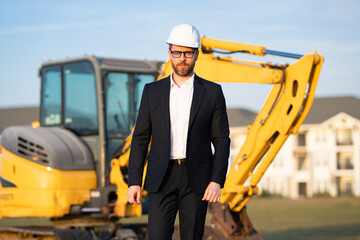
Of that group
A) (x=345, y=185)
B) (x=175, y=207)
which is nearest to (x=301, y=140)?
(x=345, y=185)

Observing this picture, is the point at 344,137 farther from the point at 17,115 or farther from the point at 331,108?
the point at 17,115

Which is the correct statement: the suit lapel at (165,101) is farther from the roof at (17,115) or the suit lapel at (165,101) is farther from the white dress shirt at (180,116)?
the roof at (17,115)

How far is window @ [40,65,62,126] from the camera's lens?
11.3 meters

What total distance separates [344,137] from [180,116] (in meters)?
58.3

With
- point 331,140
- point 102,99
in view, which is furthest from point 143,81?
point 331,140

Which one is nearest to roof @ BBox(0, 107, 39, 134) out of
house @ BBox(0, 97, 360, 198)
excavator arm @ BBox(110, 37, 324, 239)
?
house @ BBox(0, 97, 360, 198)

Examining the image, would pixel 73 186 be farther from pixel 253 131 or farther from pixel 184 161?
pixel 184 161

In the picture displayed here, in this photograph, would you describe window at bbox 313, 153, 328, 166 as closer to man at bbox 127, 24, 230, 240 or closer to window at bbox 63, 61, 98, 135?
window at bbox 63, 61, 98, 135

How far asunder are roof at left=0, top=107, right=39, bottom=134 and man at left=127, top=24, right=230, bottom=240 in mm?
55436

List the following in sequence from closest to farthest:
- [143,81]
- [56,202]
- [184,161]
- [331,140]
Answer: [184,161] < [56,202] < [143,81] < [331,140]

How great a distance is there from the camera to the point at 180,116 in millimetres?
4816

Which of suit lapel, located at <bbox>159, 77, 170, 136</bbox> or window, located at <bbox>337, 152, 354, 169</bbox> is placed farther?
window, located at <bbox>337, 152, 354, 169</bbox>

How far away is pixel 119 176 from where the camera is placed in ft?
34.4

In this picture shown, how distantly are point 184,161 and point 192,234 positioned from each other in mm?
488
